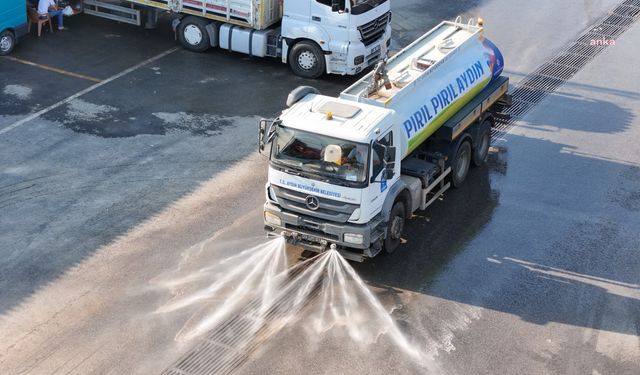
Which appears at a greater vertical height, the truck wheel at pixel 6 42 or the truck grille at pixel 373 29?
the truck grille at pixel 373 29

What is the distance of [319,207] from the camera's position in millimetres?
16656

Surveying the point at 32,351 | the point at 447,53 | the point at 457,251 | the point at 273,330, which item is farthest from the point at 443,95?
the point at 32,351

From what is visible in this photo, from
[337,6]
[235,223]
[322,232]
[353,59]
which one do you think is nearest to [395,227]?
[322,232]

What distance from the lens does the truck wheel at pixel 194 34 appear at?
2692cm

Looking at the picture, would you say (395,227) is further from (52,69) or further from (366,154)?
(52,69)

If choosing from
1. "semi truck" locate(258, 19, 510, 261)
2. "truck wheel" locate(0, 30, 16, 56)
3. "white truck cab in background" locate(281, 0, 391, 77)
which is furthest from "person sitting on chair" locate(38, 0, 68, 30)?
"semi truck" locate(258, 19, 510, 261)

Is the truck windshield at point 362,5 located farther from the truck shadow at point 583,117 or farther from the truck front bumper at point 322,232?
the truck front bumper at point 322,232

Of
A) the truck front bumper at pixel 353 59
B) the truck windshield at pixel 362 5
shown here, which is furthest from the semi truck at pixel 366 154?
the truck front bumper at pixel 353 59

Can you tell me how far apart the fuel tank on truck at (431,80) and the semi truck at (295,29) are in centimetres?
382

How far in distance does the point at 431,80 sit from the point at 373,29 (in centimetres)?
686

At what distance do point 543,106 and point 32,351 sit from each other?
1515 cm

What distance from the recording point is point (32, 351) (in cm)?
1476

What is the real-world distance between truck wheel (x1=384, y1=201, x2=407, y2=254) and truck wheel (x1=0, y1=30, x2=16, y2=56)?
1357 cm

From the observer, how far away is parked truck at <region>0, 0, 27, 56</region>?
2577 cm
